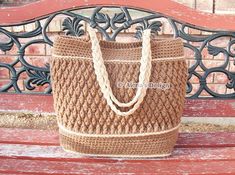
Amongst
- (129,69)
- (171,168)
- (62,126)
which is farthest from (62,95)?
(171,168)

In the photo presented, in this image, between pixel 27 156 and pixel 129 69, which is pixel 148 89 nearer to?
pixel 129 69

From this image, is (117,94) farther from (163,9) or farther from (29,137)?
(163,9)

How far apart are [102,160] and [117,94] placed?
0.19m

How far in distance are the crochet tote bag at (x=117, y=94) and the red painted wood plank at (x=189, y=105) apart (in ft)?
1.23

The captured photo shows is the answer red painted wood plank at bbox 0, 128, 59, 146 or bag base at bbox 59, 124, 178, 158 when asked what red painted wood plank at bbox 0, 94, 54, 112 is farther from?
bag base at bbox 59, 124, 178, 158

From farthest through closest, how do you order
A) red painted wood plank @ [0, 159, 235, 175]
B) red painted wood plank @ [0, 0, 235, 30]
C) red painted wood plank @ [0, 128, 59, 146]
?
1. red painted wood plank @ [0, 0, 235, 30]
2. red painted wood plank @ [0, 128, 59, 146]
3. red painted wood plank @ [0, 159, 235, 175]

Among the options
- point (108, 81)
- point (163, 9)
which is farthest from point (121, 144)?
point (163, 9)

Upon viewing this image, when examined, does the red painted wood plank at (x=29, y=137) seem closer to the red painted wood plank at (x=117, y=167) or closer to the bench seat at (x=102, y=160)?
the bench seat at (x=102, y=160)

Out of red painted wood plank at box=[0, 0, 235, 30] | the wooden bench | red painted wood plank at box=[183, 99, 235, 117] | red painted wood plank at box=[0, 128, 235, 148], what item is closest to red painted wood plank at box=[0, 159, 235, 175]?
the wooden bench

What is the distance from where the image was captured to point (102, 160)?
1.24m

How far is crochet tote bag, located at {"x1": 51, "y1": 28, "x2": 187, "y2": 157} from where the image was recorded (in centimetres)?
119

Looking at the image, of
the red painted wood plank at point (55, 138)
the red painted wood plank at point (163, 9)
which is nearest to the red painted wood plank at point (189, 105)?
the red painted wood plank at point (55, 138)

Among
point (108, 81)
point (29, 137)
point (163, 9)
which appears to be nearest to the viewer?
point (108, 81)

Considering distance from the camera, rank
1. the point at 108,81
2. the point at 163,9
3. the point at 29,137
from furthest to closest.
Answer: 1. the point at 163,9
2. the point at 29,137
3. the point at 108,81
